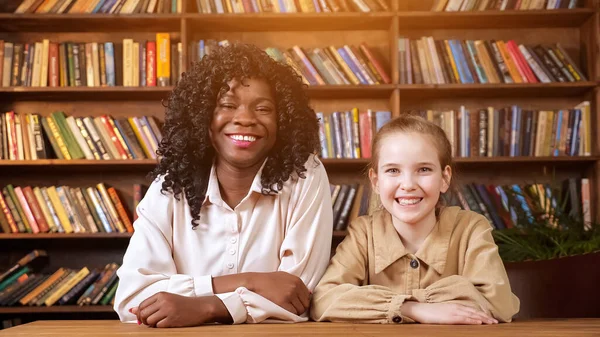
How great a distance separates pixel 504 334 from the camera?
1091 mm

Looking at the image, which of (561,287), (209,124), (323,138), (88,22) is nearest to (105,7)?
(88,22)

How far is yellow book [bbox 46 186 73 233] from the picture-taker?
340cm

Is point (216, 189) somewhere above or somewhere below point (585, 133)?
below

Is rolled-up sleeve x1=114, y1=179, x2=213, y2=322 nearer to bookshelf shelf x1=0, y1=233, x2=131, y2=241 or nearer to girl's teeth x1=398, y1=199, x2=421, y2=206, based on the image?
girl's teeth x1=398, y1=199, x2=421, y2=206

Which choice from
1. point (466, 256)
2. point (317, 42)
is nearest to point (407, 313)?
point (466, 256)

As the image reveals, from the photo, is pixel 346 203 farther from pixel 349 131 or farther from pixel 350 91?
pixel 350 91

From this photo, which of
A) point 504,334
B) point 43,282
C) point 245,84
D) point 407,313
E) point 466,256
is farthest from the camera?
point 43,282

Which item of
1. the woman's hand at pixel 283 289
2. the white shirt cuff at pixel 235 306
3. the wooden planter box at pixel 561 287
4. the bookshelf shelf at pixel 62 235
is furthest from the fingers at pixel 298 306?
the bookshelf shelf at pixel 62 235

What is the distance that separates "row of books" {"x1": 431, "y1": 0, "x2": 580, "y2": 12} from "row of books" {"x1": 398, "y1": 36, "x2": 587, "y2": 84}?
0.54ft

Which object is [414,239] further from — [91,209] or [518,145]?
[91,209]

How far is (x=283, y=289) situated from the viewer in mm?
1478

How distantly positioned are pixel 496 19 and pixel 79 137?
7.25 ft

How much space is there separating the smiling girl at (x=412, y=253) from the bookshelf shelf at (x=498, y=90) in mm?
1746

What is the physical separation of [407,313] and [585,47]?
2.69 meters
